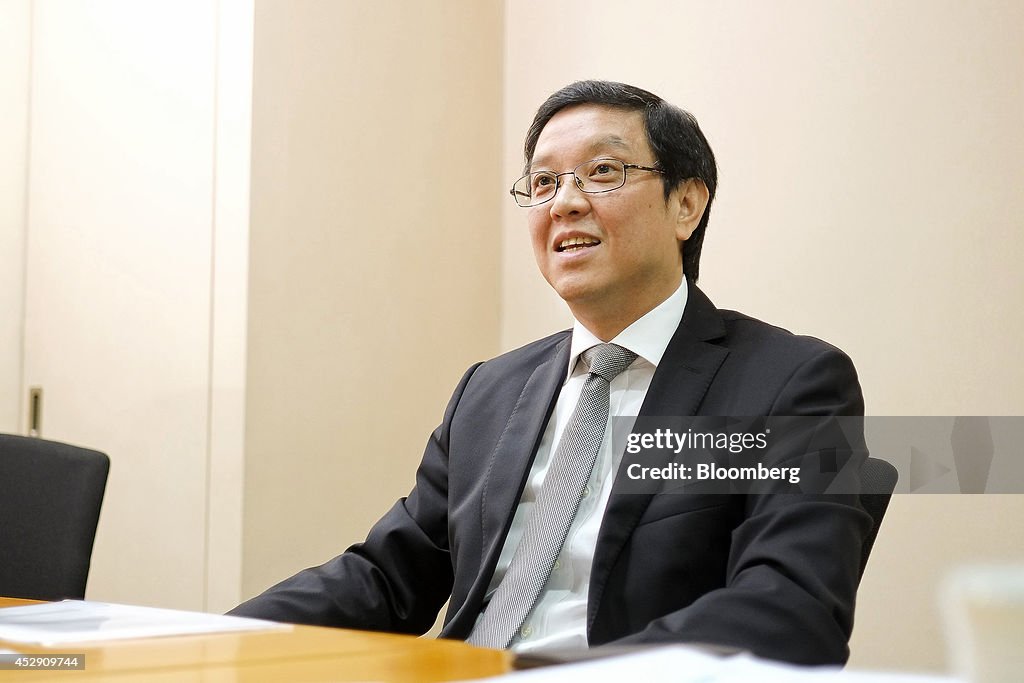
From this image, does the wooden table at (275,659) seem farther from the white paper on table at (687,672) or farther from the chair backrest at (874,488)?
the chair backrest at (874,488)

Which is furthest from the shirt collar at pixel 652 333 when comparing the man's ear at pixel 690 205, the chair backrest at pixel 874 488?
the chair backrest at pixel 874 488

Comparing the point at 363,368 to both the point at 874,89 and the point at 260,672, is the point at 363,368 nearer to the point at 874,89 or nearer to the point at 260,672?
the point at 874,89

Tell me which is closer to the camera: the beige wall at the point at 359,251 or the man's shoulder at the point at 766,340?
the man's shoulder at the point at 766,340

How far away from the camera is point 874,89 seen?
101 inches

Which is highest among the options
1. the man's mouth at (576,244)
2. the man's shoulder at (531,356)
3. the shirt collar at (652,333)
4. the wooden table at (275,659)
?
the man's mouth at (576,244)

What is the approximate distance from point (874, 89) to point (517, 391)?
1.24 metres

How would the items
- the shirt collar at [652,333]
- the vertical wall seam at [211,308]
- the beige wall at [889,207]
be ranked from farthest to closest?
the vertical wall seam at [211,308], the beige wall at [889,207], the shirt collar at [652,333]

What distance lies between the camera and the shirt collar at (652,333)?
186 cm

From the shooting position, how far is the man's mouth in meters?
1.96

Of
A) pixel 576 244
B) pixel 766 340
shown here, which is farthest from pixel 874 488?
pixel 576 244

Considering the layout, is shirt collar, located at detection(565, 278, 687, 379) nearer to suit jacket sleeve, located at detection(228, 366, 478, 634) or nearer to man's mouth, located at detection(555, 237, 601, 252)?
man's mouth, located at detection(555, 237, 601, 252)

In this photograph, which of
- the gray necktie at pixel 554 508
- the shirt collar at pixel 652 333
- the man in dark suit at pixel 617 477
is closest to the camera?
the man in dark suit at pixel 617 477

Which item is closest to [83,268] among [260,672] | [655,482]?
[655,482]

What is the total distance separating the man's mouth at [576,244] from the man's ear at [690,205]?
0.63 feet
